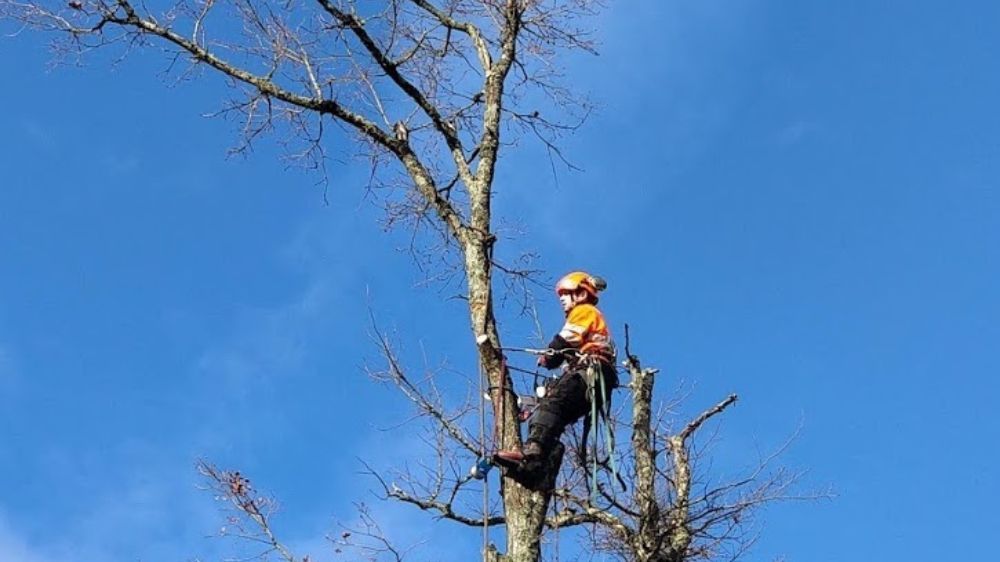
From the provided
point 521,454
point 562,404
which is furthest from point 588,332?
point 521,454

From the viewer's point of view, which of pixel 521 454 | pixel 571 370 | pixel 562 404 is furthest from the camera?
pixel 571 370

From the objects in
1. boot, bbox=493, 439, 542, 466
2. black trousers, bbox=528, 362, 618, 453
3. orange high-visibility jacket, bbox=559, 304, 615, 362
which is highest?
orange high-visibility jacket, bbox=559, 304, 615, 362

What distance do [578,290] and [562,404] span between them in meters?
0.82

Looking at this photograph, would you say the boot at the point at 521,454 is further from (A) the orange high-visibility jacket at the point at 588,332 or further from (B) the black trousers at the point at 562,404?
(A) the orange high-visibility jacket at the point at 588,332

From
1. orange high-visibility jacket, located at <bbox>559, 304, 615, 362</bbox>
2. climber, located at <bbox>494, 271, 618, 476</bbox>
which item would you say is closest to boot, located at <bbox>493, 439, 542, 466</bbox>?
climber, located at <bbox>494, 271, 618, 476</bbox>

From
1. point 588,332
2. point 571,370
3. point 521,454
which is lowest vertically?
point 521,454

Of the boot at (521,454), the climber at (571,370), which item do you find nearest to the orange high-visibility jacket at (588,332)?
the climber at (571,370)

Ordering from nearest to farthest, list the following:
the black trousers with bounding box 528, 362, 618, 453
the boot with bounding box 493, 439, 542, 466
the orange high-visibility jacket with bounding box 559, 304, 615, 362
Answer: the boot with bounding box 493, 439, 542, 466
the black trousers with bounding box 528, 362, 618, 453
the orange high-visibility jacket with bounding box 559, 304, 615, 362

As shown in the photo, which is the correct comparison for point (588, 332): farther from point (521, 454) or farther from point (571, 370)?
point (521, 454)

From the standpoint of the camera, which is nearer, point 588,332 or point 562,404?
point 562,404

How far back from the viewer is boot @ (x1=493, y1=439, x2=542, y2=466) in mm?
4945

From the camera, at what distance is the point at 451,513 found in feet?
18.1

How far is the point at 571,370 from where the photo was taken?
554 centimetres

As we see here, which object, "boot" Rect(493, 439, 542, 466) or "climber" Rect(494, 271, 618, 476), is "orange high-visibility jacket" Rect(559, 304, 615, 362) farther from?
"boot" Rect(493, 439, 542, 466)
